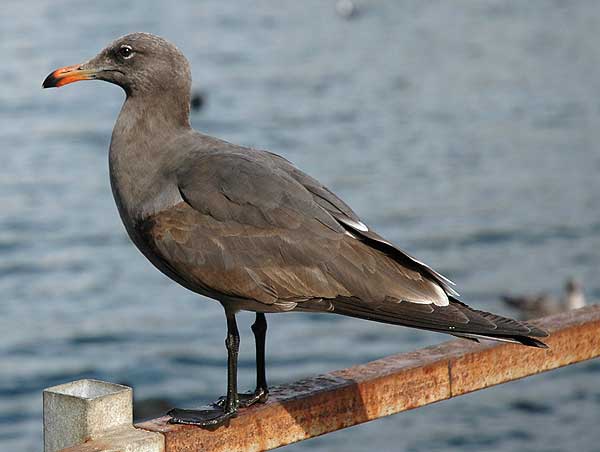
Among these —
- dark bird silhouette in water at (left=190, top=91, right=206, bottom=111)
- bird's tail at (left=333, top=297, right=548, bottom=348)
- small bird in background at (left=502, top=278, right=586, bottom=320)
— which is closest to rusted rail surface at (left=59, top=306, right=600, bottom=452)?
bird's tail at (left=333, top=297, right=548, bottom=348)

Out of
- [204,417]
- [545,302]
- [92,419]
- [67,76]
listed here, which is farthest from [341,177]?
[92,419]

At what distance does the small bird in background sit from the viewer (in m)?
13.1

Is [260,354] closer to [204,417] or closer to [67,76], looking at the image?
[204,417]

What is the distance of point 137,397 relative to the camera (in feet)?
37.2

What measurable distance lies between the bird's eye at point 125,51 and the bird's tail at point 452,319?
1.37 metres

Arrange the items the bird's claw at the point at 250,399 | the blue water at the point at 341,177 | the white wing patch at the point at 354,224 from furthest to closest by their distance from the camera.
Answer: the blue water at the point at 341,177
the white wing patch at the point at 354,224
the bird's claw at the point at 250,399

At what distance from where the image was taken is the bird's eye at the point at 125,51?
4.96 metres

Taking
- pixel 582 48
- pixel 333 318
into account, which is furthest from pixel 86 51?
pixel 333 318

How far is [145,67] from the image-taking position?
16.2 feet

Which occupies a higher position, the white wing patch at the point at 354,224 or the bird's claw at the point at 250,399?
the white wing patch at the point at 354,224

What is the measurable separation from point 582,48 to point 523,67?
2541mm

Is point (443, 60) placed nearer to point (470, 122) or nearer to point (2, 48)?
point (470, 122)

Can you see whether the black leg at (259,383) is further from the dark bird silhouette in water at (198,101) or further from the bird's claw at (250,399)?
the dark bird silhouette in water at (198,101)

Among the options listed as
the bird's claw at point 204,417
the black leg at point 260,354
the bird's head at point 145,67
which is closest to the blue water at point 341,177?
the black leg at point 260,354
